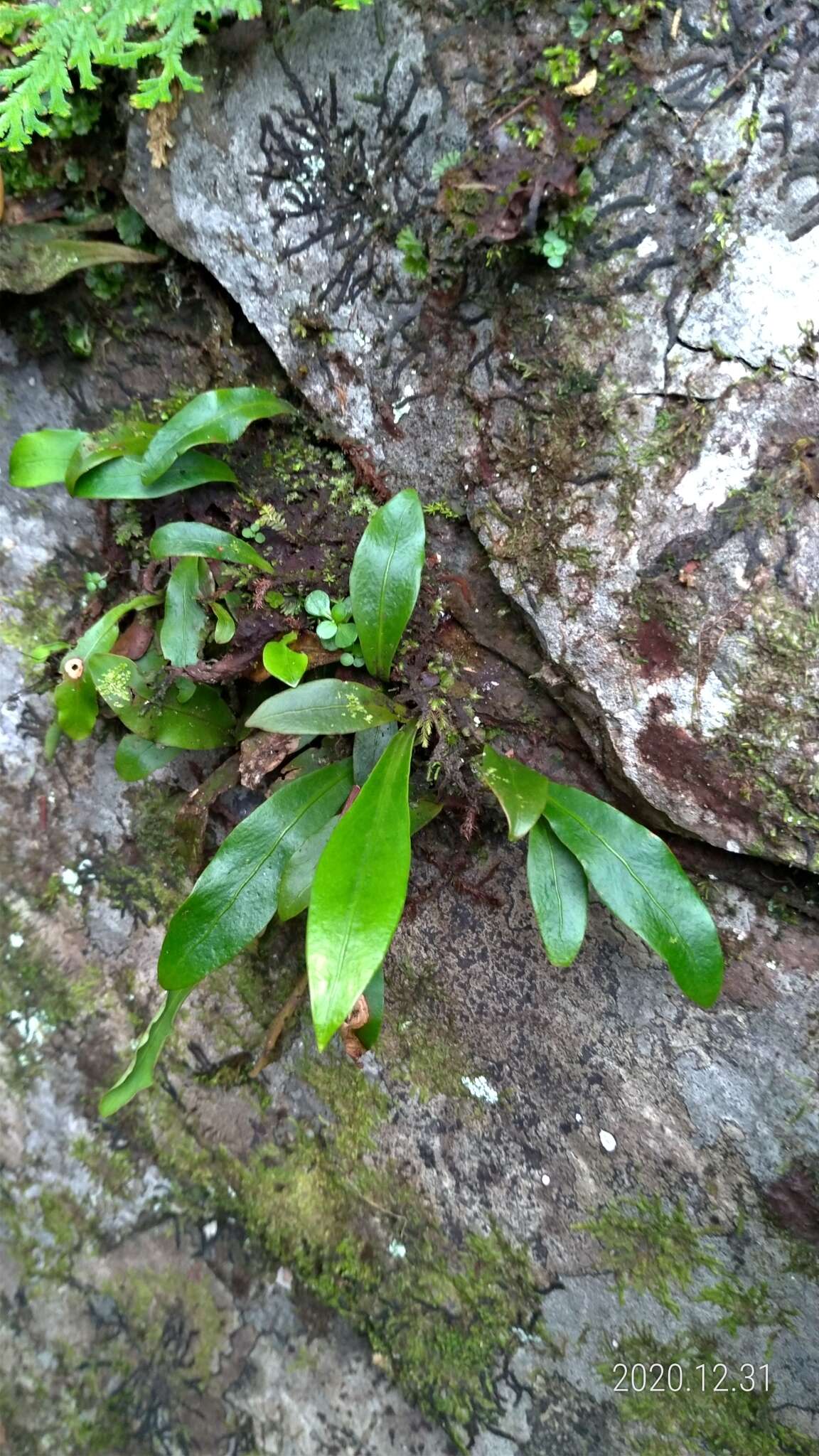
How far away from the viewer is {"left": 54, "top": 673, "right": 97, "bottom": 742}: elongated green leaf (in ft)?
5.03

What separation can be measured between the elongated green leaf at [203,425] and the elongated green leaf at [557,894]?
917mm

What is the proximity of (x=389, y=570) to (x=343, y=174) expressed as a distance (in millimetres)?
675

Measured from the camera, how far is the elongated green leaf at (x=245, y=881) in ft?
4.00

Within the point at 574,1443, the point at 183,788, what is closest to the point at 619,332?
the point at 183,788

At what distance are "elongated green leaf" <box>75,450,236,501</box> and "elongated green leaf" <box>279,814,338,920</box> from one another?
0.72 metres

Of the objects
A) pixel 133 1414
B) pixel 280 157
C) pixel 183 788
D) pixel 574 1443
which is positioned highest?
pixel 280 157

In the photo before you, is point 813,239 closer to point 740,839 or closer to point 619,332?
point 619,332

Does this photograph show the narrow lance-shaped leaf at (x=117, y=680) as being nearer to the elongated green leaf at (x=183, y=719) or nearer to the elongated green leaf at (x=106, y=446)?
the elongated green leaf at (x=183, y=719)

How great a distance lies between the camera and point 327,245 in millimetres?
1301

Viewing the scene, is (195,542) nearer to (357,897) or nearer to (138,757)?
(138,757)

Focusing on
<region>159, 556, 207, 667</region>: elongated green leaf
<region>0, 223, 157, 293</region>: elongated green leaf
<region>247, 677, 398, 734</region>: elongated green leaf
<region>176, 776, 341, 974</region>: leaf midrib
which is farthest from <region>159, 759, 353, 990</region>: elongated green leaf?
<region>0, 223, 157, 293</region>: elongated green leaf

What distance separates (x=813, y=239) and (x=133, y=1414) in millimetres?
2775

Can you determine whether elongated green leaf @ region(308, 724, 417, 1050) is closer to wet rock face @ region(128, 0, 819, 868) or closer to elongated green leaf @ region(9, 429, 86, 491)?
wet rock face @ region(128, 0, 819, 868)

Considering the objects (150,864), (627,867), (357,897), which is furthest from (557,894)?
(150,864)
